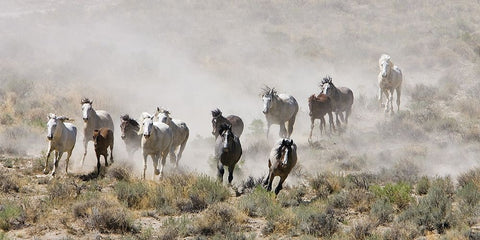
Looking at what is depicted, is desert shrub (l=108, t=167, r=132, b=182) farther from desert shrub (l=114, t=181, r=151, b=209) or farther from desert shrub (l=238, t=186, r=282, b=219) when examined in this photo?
desert shrub (l=238, t=186, r=282, b=219)

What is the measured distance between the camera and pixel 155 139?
15.9m

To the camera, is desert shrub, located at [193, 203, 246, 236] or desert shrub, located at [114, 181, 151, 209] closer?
desert shrub, located at [193, 203, 246, 236]

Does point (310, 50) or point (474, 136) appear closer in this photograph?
point (474, 136)

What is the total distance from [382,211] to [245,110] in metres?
17.5

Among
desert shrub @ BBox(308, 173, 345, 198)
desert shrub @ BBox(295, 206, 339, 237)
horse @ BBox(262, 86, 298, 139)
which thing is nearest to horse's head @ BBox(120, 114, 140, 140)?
Result: horse @ BBox(262, 86, 298, 139)

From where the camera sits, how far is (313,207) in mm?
12641

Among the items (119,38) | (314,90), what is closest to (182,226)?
(314,90)

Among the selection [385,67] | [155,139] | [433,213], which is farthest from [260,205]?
[385,67]

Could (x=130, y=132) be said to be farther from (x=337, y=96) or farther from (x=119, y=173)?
(x=337, y=96)

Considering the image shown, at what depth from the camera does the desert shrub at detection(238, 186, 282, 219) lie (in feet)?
40.3

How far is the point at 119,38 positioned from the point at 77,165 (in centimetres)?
2632

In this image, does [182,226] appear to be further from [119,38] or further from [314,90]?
[119,38]

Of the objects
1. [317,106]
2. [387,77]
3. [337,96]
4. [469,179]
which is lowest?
[469,179]

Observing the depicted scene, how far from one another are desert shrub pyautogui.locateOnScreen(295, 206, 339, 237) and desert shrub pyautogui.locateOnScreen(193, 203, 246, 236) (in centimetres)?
123
